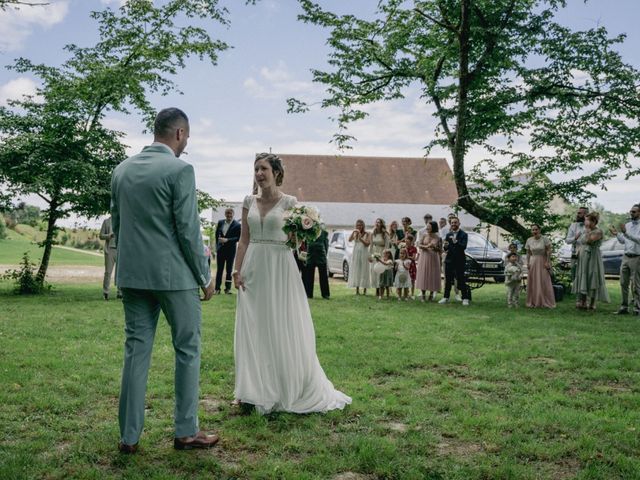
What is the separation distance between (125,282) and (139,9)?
14999 mm

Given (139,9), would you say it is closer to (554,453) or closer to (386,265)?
(386,265)

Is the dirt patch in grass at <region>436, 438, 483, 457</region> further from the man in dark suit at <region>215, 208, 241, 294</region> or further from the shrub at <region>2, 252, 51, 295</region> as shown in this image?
the shrub at <region>2, 252, 51, 295</region>

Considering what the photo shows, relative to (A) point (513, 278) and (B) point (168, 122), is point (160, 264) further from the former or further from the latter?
(A) point (513, 278)

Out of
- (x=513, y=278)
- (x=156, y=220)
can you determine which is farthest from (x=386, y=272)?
(x=156, y=220)

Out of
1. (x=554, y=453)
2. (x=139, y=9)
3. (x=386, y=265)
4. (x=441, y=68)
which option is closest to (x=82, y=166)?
(x=139, y=9)

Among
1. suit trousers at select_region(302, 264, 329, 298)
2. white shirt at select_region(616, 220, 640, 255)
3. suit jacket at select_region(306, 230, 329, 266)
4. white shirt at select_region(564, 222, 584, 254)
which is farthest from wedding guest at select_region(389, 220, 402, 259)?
white shirt at select_region(616, 220, 640, 255)

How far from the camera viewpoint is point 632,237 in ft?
41.4

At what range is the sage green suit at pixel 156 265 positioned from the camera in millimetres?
3934

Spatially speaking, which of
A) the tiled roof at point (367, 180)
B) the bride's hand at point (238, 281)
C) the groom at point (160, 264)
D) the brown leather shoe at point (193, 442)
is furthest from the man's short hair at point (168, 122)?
the tiled roof at point (367, 180)

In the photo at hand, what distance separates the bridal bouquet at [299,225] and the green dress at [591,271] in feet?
32.6

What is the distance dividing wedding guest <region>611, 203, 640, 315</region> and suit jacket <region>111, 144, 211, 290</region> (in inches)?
438

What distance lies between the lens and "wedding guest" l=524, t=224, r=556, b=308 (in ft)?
46.8

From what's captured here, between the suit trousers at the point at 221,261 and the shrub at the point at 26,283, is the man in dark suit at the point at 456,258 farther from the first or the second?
the shrub at the point at 26,283

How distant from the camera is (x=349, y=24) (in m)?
17.4
